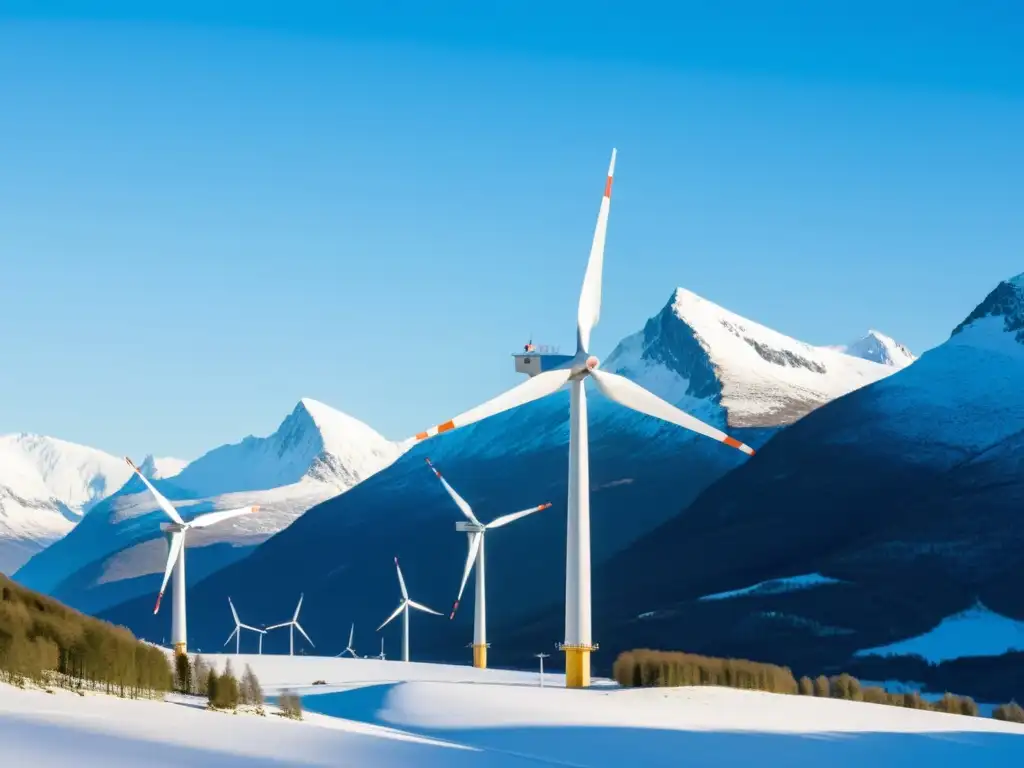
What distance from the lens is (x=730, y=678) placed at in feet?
362

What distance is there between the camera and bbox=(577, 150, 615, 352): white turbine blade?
101625 mm

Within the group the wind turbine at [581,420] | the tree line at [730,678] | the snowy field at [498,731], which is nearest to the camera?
the snowy field at [498,731]

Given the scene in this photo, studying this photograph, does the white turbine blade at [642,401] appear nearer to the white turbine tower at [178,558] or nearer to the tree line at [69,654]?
the tree line at [69,654]

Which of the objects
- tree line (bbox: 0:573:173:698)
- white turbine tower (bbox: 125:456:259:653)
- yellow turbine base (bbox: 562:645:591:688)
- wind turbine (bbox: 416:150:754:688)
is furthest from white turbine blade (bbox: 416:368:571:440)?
white turbine tower (bbox: 125:456:259:653)

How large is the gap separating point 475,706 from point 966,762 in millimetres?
26073

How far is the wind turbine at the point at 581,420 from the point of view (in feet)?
315

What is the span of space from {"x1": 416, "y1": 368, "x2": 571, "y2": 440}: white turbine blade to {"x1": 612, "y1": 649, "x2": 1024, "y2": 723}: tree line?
1805cm

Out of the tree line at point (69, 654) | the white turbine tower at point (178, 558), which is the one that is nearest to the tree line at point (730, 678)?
the tree line at point (69, 654)

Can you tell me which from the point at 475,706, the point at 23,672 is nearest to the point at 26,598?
the point at 23,672

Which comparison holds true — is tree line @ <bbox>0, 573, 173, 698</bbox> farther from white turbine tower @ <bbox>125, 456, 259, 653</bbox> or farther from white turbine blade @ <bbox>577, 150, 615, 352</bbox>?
white turbine tower @ <bbox>125, 456, 259, 653</bbox>

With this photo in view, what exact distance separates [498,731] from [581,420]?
2599cm

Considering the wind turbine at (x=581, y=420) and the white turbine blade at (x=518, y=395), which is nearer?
the white turbine blade at (x=518, y=395)

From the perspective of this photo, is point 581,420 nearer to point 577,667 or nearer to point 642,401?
point 642,401

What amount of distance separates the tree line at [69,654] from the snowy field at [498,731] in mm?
2191
